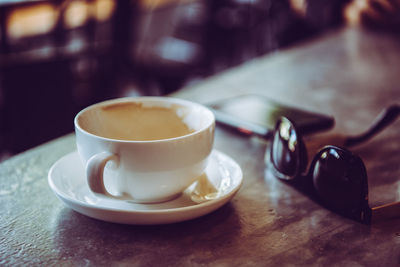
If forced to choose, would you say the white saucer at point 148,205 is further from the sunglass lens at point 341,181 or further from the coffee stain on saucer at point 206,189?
the sunglass lens at point 341,181

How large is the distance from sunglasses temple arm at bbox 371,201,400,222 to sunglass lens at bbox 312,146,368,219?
2 centimetres

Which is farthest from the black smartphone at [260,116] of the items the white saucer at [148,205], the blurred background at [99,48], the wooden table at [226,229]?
the blurred background at [99,48]

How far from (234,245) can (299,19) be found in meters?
2.29

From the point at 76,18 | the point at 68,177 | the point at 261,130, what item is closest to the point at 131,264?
the point at 68,177

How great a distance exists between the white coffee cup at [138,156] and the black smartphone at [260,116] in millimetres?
211

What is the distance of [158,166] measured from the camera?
1.57ft

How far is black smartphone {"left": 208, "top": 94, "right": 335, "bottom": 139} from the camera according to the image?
30.3 inches

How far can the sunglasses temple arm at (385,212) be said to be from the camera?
515 mm

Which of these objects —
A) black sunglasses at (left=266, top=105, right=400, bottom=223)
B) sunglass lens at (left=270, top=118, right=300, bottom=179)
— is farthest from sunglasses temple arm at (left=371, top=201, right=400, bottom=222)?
sunglass lens at (left=270, top=118, right=300, bottom=179)

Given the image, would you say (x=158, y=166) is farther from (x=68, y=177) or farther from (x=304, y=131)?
(x=304, y=131)

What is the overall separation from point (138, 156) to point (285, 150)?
23 centimetres

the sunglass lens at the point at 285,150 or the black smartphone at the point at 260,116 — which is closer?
the sunglass lens at the point at 285,150

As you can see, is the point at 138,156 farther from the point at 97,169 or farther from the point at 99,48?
the point at 99,48

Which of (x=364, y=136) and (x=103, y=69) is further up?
(x=364, y=136)
